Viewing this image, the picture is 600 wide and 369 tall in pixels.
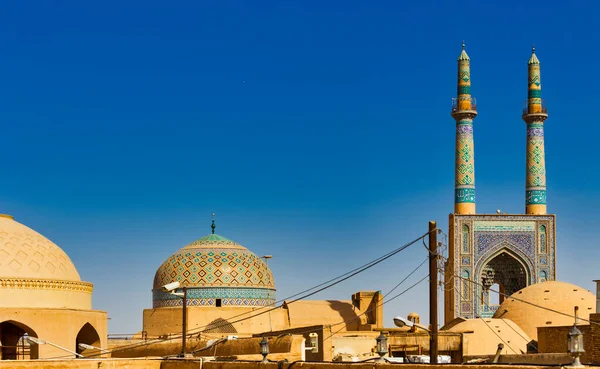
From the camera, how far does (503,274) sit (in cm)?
3816

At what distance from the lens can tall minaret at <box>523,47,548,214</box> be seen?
36844 mm

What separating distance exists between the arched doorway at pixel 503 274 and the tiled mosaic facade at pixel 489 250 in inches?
1.4

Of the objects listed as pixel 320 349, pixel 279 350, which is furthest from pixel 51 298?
pixel 279 350

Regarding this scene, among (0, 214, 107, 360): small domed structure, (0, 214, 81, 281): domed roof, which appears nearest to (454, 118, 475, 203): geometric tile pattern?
(0, 214, 107, 360): small domed structure

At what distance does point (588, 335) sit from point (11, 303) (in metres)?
12.9

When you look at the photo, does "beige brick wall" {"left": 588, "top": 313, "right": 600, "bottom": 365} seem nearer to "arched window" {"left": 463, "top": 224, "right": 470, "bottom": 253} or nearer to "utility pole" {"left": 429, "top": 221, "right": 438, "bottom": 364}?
"utility pole" {"left": 429, "top": 221, "right": 438, "bottom": 364}

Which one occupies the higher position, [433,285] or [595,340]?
[433,285]

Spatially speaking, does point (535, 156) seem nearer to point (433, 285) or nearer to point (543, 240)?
point (543, 240)

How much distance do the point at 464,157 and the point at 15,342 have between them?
1696 cm

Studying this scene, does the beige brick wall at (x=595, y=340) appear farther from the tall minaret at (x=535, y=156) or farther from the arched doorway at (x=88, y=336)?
the tall minaret at (x=535, y=156)

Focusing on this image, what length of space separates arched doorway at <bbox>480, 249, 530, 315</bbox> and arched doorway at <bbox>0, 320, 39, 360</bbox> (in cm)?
1688

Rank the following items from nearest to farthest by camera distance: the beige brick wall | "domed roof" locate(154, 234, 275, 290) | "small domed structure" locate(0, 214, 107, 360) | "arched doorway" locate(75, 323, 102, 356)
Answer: the beige brick wall
"small domed structure" locate(0, 214, 107, 360)
"arched doorway" locate(75, 323, 102, 356)
"domed roof" locate(154, 234, 275, 290)

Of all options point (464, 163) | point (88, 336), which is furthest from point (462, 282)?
point (88, 336)

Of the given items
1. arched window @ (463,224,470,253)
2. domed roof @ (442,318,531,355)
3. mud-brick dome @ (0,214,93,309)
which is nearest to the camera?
mud-brick dome @ (0,214,93,309)
